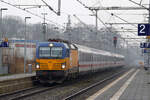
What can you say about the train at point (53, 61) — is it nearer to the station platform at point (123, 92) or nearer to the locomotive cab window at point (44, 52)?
the locomotive cab window at point (44, 52)

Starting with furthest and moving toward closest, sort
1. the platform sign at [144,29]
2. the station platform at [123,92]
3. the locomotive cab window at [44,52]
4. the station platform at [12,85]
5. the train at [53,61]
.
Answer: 1. the locomotive cab window at [44,52]
2. the platform sign at [144,29]
3. the train at [53,61]
4. the station platform at [12,85]
5. the station platform at [123,92]

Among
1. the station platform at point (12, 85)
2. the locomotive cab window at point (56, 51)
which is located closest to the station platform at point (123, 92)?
the locomotive cab window at point (56, 51)

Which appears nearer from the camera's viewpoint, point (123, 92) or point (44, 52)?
point (123, 92)

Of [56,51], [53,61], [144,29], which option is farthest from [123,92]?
[56,51]

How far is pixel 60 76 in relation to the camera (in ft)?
70.4

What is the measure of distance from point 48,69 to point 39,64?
708 mm

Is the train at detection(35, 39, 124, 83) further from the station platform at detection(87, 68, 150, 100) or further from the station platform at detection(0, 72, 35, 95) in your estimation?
the station platform at detection(87, 68, 150, 100)

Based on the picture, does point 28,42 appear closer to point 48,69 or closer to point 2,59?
point 2,59

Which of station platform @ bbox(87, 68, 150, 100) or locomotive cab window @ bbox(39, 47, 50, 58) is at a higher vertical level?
locomotive cab window @ bbox(39, 47, 50, 58)

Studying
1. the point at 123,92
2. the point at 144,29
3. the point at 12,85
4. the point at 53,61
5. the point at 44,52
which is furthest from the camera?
the point at 44,52

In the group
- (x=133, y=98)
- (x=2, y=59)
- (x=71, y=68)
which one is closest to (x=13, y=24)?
(x=2, y=59)

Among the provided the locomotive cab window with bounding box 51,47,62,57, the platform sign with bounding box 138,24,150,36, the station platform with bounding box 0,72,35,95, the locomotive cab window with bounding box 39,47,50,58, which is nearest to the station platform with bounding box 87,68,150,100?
the platform sign with bounding box 138,24,150,36

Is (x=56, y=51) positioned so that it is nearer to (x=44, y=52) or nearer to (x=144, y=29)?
(x=44, y=52)

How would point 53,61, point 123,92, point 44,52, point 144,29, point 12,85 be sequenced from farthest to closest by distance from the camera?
point 44,52, point 144,29, point 53,61, point 12,85, point 123,92
